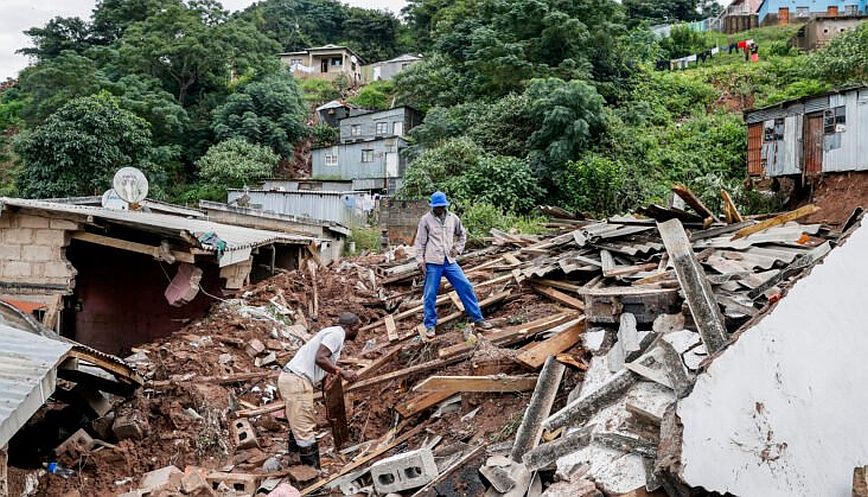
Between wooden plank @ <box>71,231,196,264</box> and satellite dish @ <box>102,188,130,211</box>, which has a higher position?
satellite dish @ <box>102,188,130,211</box>

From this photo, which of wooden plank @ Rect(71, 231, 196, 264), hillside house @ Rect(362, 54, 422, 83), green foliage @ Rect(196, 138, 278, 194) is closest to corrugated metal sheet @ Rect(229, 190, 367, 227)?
green foliage @ Rect(196, 138, 278, 194)

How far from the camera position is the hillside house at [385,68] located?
1852 inches

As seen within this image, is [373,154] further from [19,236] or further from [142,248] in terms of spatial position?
[142,248]

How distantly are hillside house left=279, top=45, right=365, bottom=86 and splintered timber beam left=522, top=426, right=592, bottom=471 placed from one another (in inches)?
1824

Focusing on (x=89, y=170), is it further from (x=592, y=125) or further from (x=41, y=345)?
(x=41, y=345)

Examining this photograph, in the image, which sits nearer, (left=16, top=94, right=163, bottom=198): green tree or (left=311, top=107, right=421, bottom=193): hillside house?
(left=16, top=94, right=163, bottom=198): green tree

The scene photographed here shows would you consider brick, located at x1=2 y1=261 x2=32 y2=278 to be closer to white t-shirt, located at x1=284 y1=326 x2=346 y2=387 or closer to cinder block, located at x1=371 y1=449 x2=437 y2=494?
white t-shirt, located at x1=284 y1=326 x2=346 y2=387

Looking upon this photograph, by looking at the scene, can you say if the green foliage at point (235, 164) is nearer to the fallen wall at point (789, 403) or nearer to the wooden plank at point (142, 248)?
the wooden plank at point (142, 248)

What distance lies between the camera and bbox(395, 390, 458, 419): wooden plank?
5.92 meters

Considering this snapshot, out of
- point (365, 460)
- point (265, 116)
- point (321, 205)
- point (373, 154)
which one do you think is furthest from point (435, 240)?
point (265, 116)

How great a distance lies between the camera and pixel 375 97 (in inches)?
1687

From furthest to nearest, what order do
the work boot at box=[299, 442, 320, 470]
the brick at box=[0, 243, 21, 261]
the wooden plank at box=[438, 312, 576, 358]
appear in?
the brick at box=[0, 243, 21, 261], the wooden plank at box=[438, 312, 576, 358], the work boot at box=[299, 442, 320, 470]

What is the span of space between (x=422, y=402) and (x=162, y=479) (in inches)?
91.4

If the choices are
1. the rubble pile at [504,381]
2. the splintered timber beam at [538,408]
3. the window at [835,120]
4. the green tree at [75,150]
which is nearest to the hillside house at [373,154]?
the green tree at [75,150]
